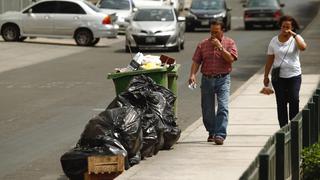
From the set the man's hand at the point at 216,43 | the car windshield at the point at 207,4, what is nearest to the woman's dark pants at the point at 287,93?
the man's hand at the point at 216,43

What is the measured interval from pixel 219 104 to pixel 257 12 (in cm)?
3400

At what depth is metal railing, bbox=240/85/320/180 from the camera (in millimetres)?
6988

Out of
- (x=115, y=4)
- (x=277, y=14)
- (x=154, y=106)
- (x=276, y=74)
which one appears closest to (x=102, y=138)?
(x=154, y=106)

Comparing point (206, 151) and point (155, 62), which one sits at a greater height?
point (155, 62)

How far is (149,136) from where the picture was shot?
12.5 meters

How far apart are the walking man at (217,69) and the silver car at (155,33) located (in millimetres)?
19458

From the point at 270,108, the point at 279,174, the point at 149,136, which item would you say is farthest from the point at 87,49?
the point at 279,174

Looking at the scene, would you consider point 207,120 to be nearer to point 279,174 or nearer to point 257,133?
point 257,133

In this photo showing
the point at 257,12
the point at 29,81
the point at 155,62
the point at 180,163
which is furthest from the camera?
the point at 257,12

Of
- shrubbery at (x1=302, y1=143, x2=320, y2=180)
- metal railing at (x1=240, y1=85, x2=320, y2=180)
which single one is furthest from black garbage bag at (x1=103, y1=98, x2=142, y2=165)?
shrubbery at (x1=302, y1=143, x2=320, y2=180)

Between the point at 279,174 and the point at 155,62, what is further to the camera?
the point at 155,62

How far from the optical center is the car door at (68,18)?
36594 millimetres

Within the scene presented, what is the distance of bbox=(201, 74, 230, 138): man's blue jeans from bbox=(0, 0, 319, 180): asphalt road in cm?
202

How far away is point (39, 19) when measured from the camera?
1455 inches
